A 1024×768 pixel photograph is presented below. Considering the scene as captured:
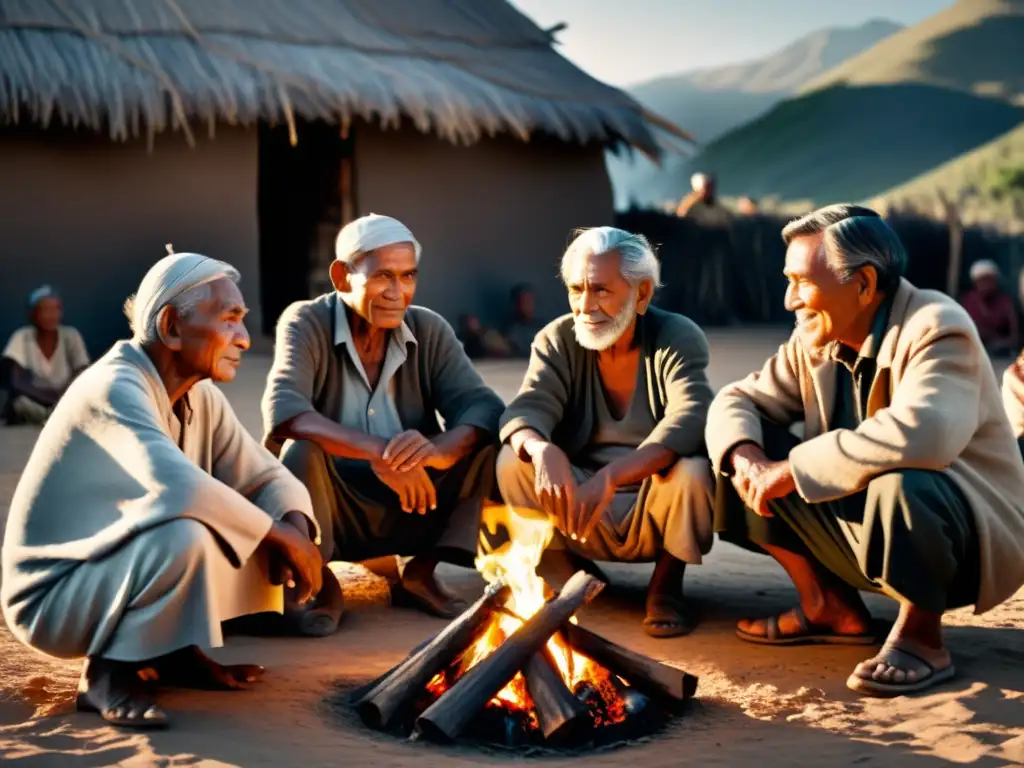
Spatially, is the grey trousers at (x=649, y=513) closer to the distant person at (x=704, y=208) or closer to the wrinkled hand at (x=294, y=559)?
the wrinkled hand at (x=294, y=559)

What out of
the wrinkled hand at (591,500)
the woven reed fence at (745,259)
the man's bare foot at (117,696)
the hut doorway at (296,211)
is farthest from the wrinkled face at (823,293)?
the woven reed fence at (745,259)

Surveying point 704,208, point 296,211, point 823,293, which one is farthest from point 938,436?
point 704,208

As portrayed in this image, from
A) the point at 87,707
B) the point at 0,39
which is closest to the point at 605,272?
the point at 87,707

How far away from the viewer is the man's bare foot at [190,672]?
3.99 meters

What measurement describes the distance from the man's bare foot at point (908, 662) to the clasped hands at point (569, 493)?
96 centimetres

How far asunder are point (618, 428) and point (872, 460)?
1.15 m

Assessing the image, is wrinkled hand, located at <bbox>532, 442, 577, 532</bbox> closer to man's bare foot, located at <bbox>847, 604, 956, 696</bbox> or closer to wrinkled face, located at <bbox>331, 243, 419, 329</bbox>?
wrinkled face, located at <bbox>331, 243, 419, 329</bbox>

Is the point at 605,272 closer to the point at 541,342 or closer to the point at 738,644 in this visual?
the point at 541,342

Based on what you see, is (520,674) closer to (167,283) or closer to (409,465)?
(409,465)

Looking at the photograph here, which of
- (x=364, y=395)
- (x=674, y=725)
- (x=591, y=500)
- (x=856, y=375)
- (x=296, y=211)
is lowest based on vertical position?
(x=674, y=725)

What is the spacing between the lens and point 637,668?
12.7 ft

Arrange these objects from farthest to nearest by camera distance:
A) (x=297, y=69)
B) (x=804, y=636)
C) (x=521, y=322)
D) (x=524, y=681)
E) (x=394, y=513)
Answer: (x=521, y=322), (x=297, y=69), (x=394, y=513), (x=804, y=636), (x=524, y=681)

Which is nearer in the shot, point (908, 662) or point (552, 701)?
point (552, 701)

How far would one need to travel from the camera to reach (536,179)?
14.3m
